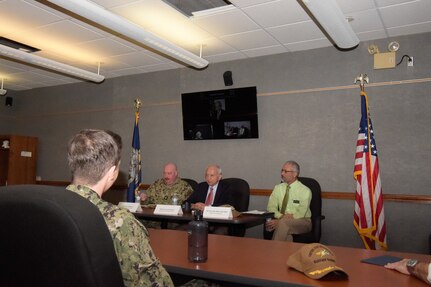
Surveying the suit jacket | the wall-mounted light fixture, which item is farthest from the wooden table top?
the wall-mounted light fixture

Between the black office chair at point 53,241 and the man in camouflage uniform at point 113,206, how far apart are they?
227 mm

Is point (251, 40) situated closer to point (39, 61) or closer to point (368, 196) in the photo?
point (368, 196)

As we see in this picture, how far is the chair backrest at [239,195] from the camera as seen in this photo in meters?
4.38

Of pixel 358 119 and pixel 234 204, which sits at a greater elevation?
pixel 358 119

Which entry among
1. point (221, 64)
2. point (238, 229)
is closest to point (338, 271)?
point (238, 229)

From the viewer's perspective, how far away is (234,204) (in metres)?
4.43

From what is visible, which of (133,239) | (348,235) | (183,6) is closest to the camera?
(133,239)

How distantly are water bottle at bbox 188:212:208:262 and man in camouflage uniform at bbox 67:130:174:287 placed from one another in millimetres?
507

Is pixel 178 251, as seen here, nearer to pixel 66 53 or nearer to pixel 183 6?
pixel 183 6

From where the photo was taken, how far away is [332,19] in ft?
12.0

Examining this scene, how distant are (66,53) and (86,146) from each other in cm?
487

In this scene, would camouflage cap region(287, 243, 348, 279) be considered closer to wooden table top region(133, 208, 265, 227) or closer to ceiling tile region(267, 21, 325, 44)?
wooden table top region(133, 208, 265, 227)

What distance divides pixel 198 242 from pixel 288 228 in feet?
7.53

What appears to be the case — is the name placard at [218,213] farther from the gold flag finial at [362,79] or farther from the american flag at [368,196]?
the gold flag finial at [362,79]
